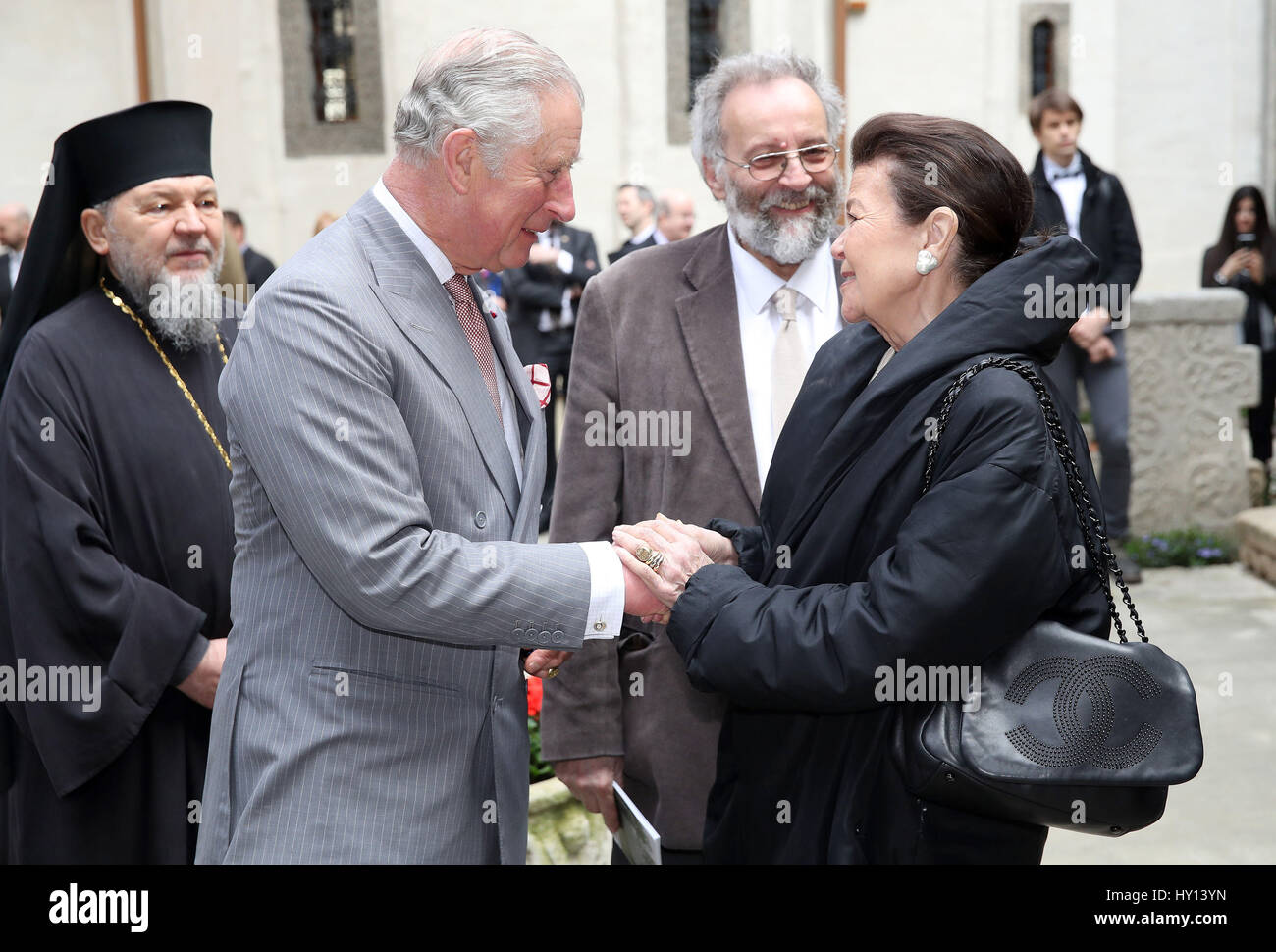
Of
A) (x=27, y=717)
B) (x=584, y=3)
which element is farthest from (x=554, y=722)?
(x=584, y=3)

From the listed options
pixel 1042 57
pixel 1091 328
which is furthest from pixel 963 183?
pixel 1042 57

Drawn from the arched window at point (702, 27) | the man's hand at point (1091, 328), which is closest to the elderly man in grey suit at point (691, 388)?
the man's hand at point (1091, 328)

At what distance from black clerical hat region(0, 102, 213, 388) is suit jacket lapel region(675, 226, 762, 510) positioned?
1.34 metres

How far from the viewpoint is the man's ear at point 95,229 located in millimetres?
3498

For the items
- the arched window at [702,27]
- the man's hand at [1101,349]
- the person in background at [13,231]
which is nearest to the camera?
the man's hand at [1101,349]

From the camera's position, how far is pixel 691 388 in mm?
3131

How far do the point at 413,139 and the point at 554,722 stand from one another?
1.36 meters

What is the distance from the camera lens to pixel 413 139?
94.0 inches

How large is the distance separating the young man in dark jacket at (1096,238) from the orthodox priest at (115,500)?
5076 mm

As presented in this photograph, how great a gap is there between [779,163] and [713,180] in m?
0.23

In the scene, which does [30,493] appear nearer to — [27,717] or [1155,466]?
[27,717]

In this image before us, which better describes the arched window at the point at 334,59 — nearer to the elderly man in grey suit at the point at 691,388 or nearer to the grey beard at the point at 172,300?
the grey beard at the point at 172,300
